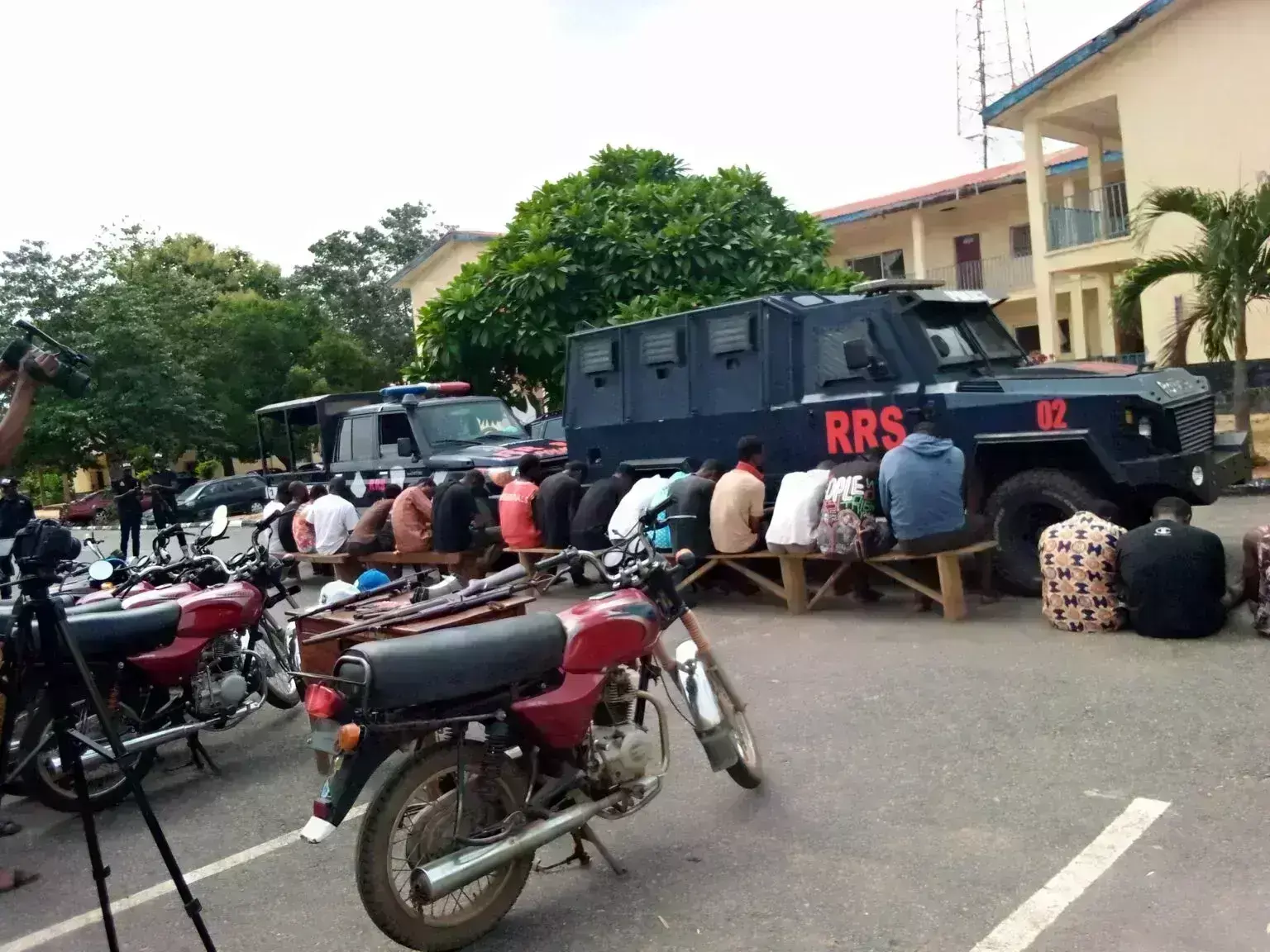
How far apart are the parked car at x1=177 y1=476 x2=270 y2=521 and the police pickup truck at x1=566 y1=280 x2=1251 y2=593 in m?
18.7

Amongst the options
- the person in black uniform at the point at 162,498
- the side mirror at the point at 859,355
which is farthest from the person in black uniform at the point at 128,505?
the side mirror at the point at 859,355

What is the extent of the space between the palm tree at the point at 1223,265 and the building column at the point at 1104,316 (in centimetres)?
907

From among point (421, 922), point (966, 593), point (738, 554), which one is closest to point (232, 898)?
point (421, 922)

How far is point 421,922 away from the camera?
3525mm

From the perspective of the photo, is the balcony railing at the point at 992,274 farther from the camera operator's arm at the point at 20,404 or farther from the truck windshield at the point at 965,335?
the camera operator's arm at the point at 20,404

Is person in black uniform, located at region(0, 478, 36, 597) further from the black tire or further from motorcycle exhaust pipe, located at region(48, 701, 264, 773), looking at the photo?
the black tire

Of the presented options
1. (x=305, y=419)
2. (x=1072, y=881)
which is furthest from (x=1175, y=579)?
(x=305, y=419)

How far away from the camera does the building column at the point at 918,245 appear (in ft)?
86.6

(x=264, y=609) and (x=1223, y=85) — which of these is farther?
(x=1223, y=85)

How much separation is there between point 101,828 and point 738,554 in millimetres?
5042

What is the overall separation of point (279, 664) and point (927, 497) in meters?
4.32

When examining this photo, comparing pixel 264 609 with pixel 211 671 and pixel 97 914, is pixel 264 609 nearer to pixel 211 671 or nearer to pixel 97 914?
pixel 211 671

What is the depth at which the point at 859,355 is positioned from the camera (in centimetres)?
912

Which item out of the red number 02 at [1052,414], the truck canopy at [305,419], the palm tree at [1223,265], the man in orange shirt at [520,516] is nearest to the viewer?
the red number 02 at [1052,414]
